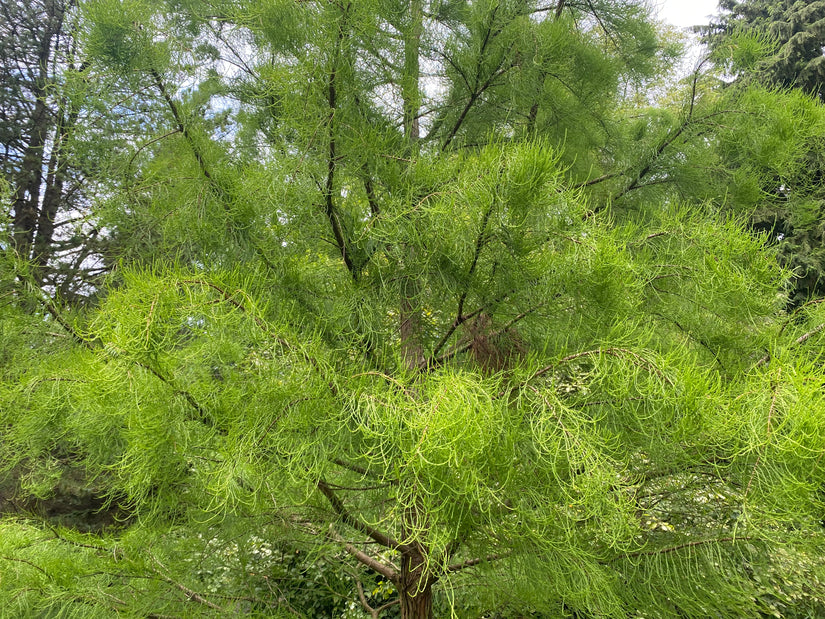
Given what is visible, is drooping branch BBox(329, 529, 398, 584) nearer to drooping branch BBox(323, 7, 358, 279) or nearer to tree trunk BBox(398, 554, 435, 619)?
tree trunk BBox(398, 554, 435, 619)

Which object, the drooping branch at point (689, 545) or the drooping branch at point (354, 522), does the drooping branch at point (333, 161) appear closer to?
the drooping branch at point (354, 522)

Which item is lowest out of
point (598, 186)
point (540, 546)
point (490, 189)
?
point (540, 546)

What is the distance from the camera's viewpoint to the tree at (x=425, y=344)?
1078 mm

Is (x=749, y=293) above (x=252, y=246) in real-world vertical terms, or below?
below

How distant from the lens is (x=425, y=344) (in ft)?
6.01

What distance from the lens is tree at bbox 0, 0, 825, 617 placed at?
108cm

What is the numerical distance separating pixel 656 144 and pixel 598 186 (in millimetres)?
294

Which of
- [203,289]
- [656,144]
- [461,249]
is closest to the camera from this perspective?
[203,289]

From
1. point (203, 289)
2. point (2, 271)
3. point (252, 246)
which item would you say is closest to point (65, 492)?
point (2, 271)

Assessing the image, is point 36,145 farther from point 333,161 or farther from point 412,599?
→ point 412,599

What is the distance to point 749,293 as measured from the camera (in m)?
1.34

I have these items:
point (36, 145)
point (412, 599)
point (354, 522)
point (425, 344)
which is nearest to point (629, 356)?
point (425, 344)

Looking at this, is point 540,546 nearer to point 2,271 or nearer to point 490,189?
point 490,189

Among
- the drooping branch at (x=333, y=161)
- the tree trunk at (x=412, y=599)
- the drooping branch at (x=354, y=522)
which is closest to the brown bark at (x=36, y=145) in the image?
the drooping branch at (x=333, y=161)
